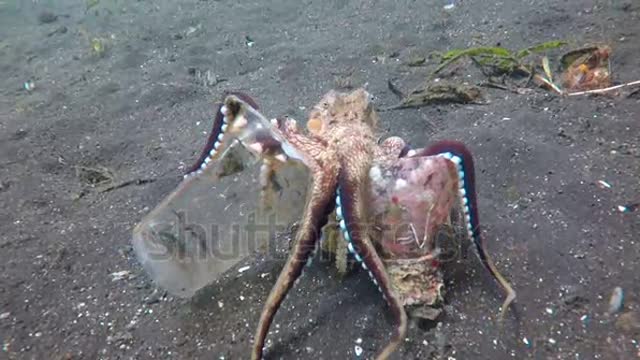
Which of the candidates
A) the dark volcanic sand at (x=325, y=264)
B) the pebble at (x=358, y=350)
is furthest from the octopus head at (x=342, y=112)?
the pebble at (x=358, y=350)

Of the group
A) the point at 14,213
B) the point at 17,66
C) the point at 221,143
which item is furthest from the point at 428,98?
the point at 17,66

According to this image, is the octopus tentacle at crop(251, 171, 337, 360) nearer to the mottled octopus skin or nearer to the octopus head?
the mottled octopus skin

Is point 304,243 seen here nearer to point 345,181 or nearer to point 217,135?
point 345,181

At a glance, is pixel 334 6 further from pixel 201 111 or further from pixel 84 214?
pixel 84 214

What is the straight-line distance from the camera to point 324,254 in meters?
2.71

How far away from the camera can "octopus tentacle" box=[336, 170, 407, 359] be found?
1.90 m

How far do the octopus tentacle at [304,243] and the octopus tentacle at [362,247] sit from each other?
0.07 metres

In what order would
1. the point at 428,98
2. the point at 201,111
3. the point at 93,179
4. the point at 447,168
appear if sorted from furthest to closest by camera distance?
the point at 201,111
the point at 428,98
the point at 93,179
the point at 447,168

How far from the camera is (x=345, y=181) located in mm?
2092

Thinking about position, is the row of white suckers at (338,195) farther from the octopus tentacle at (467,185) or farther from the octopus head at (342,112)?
the octopus head at (342,112)

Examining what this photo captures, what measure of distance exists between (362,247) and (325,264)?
80cm

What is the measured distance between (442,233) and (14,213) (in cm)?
338

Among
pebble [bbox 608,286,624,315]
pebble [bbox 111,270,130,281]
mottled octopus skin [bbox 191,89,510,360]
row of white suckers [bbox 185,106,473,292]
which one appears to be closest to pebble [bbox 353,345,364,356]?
mottled octopus skin [bbox 191,89,510,360]

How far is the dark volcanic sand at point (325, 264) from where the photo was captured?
2.31m
